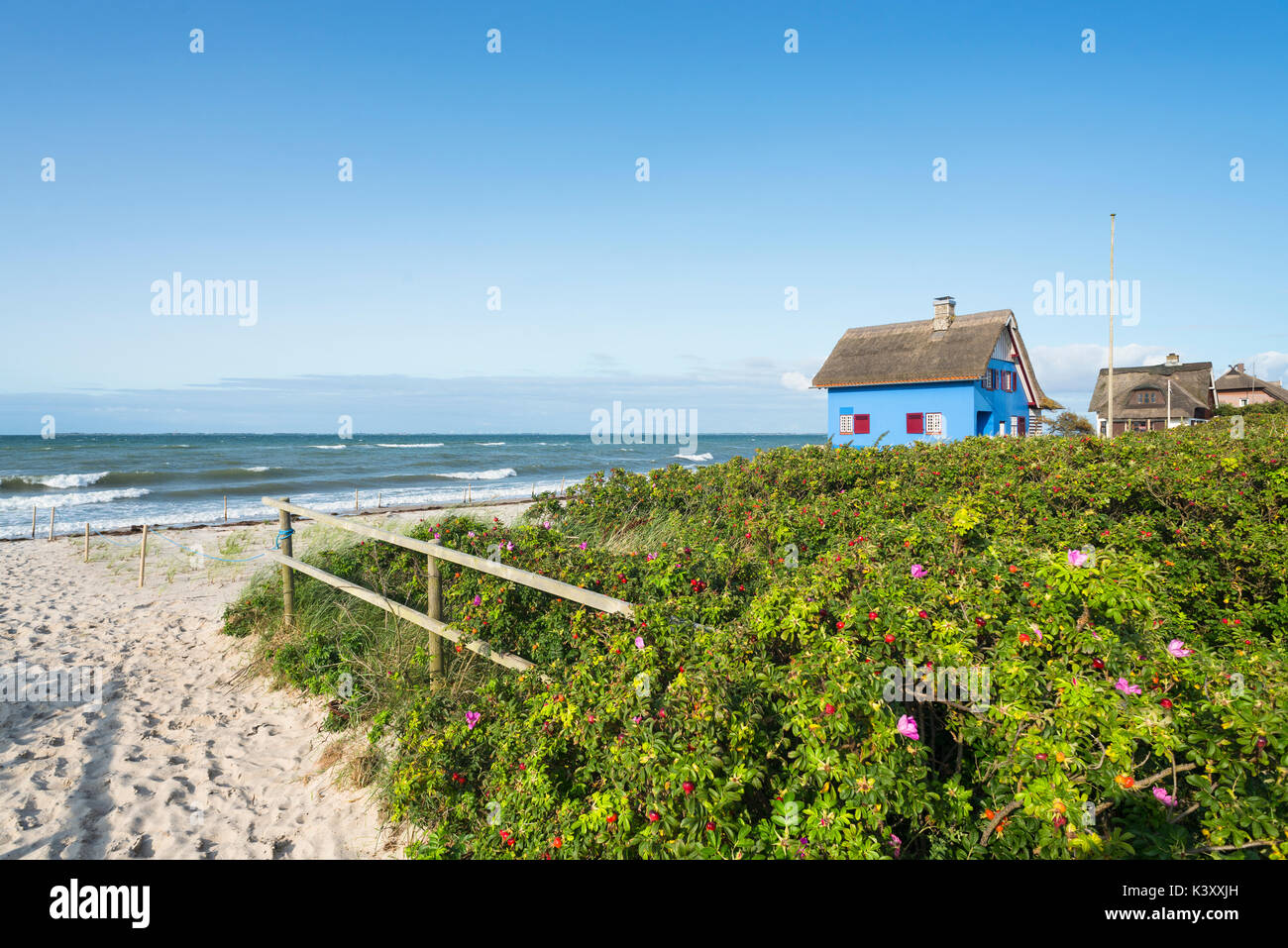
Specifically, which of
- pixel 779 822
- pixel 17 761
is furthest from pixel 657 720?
pixel 17 761

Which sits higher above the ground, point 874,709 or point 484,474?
point 874,709

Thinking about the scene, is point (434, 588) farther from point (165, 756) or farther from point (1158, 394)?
point (1158, 394)

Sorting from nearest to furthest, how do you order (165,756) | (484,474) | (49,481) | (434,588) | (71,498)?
(165,756)
(434,588)
(71,498)
(49,481)
(484,474)

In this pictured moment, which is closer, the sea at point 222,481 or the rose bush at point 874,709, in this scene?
the rose bush at point 874,709

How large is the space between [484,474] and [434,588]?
37166 mm

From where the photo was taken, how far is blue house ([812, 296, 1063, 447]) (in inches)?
909

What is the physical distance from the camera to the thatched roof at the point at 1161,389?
1914 inches

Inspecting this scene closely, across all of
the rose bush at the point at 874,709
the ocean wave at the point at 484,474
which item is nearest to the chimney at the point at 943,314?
the rose bush at the point at 874,709

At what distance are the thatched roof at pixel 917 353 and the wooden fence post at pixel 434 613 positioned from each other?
72.2 ft

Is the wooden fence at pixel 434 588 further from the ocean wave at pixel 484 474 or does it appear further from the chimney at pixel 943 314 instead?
the ocean wave at pixel 484 474

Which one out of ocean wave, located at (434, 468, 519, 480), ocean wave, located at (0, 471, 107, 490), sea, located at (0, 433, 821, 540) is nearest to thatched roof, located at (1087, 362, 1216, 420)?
sea, located at (0, 433, 821, 540)

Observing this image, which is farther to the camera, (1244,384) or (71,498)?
(1244,384)

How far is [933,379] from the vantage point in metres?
23.3

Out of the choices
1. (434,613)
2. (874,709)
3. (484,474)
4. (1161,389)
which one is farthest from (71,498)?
(1161,389)
